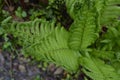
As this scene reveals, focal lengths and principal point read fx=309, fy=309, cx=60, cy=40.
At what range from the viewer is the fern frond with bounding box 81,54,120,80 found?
116 inches

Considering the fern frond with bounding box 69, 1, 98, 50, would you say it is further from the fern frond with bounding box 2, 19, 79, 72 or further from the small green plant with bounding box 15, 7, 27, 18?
the small green plant with bounding box 15, 7, 27, 18

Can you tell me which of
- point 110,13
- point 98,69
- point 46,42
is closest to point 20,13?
point 46,42

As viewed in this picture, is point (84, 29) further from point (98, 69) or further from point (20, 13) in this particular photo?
point (20, 13)

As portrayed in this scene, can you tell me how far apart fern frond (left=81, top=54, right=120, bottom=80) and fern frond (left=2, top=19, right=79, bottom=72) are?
0.47 feet

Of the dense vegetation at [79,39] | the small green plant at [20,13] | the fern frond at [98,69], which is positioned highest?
the small green plant at [20,13]

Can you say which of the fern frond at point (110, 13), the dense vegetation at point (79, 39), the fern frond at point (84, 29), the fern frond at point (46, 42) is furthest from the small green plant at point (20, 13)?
the fern frond at point (110, 13)

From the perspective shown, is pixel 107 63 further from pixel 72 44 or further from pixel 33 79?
pixel 33 79

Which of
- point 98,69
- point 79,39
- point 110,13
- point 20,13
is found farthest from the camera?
point 20,13

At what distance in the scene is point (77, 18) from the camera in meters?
3.03

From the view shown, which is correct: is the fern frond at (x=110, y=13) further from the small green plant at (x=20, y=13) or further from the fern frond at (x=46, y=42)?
the small green plant at (x=20, y=13)

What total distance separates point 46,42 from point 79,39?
358 millimetres

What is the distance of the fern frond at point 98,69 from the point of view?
9.65 feet

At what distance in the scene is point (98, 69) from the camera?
2.98 m

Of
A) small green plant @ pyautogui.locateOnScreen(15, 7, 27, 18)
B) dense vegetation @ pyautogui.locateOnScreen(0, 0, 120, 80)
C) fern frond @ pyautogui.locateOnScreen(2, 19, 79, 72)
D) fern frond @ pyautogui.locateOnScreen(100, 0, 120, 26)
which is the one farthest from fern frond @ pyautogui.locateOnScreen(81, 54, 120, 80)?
small green plant @ pyautogui.locateOnScreen(15, 7, 27, 18)
